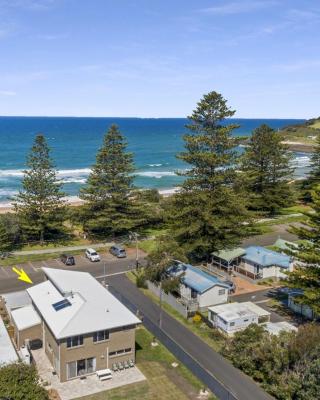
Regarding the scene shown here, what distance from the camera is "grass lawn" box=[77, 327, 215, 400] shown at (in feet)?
96.4

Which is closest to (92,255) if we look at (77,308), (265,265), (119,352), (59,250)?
(59,250)

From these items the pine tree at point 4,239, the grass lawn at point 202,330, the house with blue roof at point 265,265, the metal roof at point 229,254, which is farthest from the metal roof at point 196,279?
the pine tree at point 4,239

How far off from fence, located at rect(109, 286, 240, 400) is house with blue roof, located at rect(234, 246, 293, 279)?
54.1ft

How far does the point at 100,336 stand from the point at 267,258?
2667cm

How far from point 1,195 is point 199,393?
318ft

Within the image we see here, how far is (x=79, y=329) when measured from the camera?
31.0 metres

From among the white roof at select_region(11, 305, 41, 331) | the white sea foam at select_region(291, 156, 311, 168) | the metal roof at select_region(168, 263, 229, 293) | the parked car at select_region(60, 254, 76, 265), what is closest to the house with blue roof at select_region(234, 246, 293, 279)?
the metal roof at select_region(168, 263, 229, 293)

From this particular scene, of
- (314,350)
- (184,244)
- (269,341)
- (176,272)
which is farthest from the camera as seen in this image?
(184,244)

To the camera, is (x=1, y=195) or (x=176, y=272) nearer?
(x=176, y=272)

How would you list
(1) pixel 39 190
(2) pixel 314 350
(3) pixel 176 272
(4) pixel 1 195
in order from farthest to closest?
1. (4) pixel 1 195
2. (1) pixel 39 190
3. (3) pixel 176 272
4. (2) pixel 314 350

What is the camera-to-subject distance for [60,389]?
3022cm

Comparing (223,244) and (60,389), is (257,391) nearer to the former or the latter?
(60,389)

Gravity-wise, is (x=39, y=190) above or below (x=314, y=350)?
above

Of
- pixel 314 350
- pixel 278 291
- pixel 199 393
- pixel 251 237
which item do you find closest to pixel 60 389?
pixel 199 393
